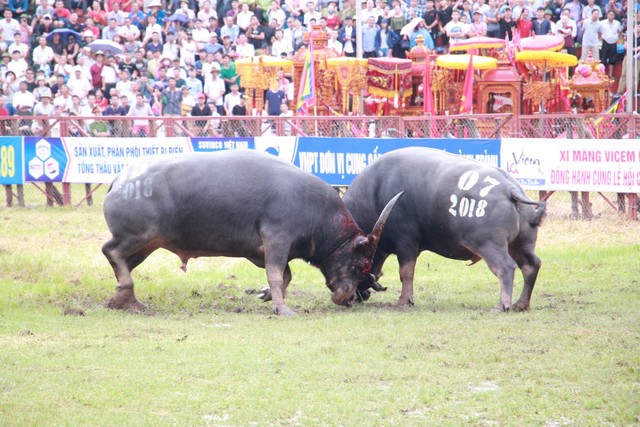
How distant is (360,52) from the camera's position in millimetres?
25109

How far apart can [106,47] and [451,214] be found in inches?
741

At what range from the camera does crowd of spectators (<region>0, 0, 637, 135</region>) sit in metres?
25.7

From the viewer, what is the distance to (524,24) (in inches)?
1022

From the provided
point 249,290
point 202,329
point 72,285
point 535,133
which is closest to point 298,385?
point 202,329

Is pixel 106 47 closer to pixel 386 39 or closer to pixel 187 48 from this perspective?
pixel 187 48

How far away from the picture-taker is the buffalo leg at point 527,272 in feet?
36.6

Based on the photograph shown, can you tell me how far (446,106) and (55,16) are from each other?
462 inches

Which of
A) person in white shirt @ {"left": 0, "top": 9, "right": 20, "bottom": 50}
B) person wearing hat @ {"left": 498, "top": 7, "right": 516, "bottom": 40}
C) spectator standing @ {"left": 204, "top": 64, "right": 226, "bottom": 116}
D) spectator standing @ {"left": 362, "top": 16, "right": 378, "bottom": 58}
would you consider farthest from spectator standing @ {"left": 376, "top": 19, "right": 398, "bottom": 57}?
person in white shirt @ {"left": 0, "top": 9, "right": 20, "bottom": 50}

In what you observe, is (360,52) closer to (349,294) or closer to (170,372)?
(349,294)

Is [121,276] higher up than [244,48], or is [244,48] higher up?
[244,48]

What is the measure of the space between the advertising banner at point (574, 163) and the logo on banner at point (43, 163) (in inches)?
361

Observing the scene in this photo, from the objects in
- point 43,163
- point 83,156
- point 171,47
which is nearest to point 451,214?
point 83,156

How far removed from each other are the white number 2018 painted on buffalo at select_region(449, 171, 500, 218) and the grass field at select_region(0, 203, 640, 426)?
3.46 feet

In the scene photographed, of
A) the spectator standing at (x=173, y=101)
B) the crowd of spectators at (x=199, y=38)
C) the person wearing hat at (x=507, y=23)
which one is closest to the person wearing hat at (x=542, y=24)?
the crowd of spectators at (x=199, y=38)
